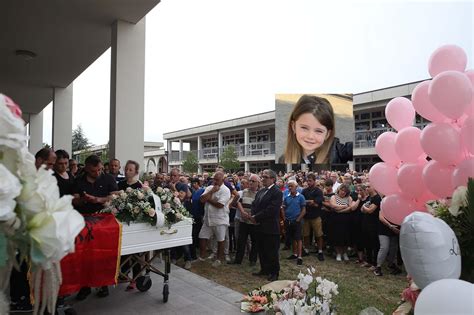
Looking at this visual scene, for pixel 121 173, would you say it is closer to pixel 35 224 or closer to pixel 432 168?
pixel 432 168

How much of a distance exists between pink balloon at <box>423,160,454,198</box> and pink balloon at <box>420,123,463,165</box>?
8 centimetres

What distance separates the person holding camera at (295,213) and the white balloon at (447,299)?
5919 millimetres

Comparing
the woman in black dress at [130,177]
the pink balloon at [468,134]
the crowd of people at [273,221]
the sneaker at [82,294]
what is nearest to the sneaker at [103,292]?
the crowd of people at [273,221]

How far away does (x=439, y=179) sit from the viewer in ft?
10.2

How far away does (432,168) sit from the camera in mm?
3188

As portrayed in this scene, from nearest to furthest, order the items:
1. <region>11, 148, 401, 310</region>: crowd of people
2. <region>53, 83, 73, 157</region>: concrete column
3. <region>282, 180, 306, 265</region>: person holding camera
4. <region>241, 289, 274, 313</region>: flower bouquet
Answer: <region>241, 289, 274, 313</region>: flower bouquet
<region>11, 148, 401, 310</region>: crowd of people
<region>282, 180, 306, 265</region>: person holding camera
<region>53, 83, 73, 157</region>: concrete column

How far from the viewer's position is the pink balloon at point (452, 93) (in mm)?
2912

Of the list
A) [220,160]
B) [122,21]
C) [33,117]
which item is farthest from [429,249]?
[220,160]

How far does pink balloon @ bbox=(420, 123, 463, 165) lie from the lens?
3.01 m

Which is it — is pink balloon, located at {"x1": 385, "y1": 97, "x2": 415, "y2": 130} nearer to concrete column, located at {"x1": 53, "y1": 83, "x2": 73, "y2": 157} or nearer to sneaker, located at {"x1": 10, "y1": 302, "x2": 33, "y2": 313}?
sneaker, located at {"x1": 10, "y1": 302, "x2": 33, "y2": 313}

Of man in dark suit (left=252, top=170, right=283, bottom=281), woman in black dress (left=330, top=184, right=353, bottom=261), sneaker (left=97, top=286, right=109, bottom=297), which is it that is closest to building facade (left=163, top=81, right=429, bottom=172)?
woman in black dress (left=330, top=184, right=353, bottom=261)

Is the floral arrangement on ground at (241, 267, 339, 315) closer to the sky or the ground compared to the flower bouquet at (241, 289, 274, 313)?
closer to the sky

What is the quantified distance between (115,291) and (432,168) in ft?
14.6

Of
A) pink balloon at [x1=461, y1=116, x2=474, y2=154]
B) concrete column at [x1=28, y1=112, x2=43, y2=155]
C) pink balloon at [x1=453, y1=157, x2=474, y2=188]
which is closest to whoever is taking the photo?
pink balloon at [x1=453, y1=157, x2=474, y2=188]
